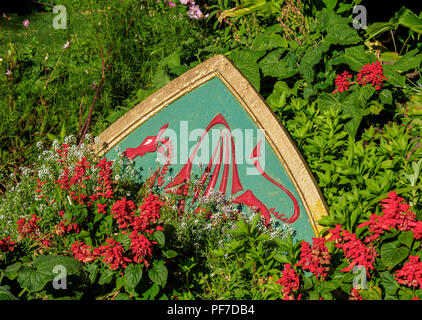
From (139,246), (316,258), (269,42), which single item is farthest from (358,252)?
(269,42)

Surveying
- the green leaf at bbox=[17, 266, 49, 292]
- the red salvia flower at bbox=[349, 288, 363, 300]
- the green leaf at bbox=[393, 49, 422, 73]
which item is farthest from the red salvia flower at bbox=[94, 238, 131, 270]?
the green leaf at bbox=[393, 49, 422, 73]

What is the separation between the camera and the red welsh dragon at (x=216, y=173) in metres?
2.28

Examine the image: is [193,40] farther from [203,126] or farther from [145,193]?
[145,193]

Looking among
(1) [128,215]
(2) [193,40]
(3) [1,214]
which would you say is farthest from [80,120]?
(1) [128,215]

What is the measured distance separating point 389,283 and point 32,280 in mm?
1517

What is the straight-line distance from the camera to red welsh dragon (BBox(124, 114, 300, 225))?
2283 millimetres

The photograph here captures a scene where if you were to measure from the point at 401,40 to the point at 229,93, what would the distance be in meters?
1.81

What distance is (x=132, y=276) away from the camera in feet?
5.72

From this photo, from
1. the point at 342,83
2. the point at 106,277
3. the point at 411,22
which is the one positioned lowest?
the point at 106,277

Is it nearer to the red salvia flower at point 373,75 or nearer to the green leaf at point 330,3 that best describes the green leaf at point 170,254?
the red salvia flower at point 373,75

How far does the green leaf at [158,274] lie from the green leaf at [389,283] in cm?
96

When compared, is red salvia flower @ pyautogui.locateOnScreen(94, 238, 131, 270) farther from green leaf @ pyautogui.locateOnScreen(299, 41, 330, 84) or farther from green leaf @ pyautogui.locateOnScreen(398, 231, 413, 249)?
green leaf @ pyautogui.locateOnScreen(299, 41, 330, 84)

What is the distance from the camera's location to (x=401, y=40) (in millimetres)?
3379

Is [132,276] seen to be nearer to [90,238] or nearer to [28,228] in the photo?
[90,238]
